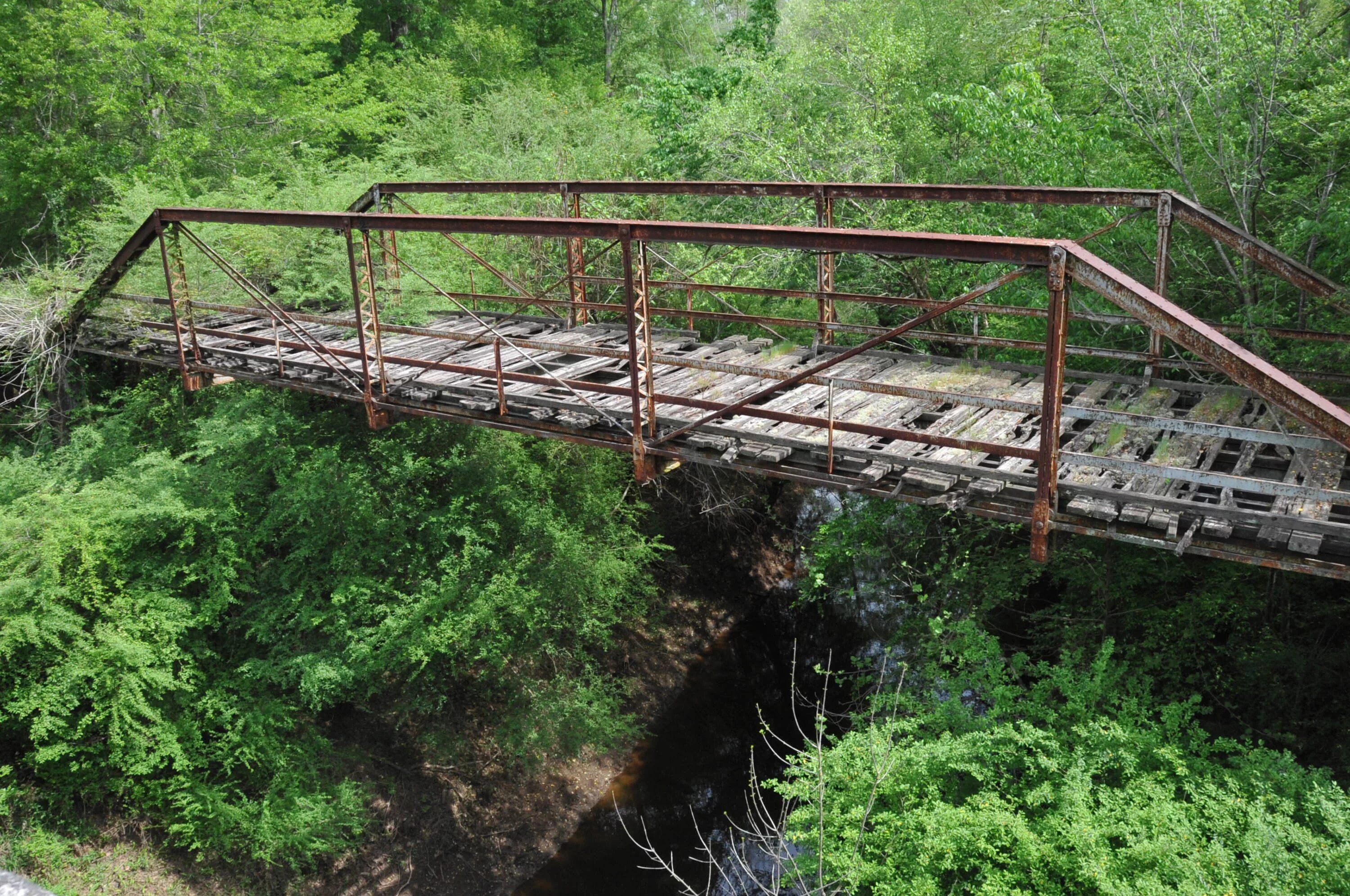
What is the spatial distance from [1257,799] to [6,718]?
44.1ft

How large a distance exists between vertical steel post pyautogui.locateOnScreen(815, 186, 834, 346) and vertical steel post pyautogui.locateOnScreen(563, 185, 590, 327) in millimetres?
3104

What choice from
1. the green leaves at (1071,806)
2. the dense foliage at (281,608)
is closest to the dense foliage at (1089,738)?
the green leaves at (1071,806)

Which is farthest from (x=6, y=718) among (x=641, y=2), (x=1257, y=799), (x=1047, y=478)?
(x=641, y=2)

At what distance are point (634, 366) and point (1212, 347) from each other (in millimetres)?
4484

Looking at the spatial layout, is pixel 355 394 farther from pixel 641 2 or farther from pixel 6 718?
pixel 641 2

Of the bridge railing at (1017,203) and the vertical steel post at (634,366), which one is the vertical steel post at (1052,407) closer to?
the bridge railing at (1017,203)

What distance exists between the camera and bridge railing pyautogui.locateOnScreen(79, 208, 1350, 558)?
594cm

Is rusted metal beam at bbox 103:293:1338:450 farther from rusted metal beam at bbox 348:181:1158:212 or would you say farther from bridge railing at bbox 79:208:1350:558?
rusted metal beam at bbox 348:181:1158:212

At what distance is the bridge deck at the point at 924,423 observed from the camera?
Answer: 6.43 m

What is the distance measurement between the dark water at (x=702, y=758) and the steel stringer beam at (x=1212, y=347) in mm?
7355

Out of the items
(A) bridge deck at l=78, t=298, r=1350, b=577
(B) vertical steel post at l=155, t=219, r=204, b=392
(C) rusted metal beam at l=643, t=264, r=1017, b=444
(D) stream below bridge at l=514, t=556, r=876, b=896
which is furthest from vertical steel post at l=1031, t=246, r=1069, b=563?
(B) vertical steel post at l=155, t=219, r=204, b=392

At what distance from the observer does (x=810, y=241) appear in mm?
7352

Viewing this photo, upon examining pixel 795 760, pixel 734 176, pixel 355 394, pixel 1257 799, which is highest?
pixel 734 176

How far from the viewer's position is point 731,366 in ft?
30.9
